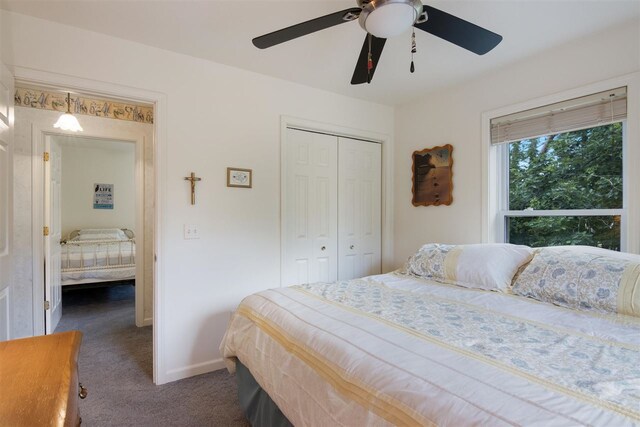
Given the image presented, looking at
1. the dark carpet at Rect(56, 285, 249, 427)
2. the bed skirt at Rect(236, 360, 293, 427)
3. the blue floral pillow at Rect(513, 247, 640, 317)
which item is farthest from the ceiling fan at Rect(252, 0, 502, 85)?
the dark carpet at Rect(56, 285, 249, 427)

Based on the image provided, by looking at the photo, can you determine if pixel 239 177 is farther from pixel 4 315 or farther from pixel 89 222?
pixel 89 222

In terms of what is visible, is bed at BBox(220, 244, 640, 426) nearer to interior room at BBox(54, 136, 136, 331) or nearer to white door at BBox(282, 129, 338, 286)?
white door at BBox(282, 129, 338, 286)

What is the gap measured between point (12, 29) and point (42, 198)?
169cm

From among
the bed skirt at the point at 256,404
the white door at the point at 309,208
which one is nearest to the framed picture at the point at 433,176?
the white door at the point at 309,208

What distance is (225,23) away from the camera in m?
1.95

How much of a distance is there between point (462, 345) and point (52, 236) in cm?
383

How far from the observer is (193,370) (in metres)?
2.38

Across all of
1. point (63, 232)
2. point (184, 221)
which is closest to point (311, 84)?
point (184, 221)

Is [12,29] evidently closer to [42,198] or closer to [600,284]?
[42,198]

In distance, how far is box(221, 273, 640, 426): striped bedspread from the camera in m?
0.78

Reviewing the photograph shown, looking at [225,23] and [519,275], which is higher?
[225,23]

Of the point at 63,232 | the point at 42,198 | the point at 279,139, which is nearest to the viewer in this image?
the point at 279,139

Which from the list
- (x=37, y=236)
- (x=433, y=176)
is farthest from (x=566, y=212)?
(x=37, y=236)

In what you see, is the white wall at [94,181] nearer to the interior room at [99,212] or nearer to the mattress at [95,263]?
the interior room at [99,212]
